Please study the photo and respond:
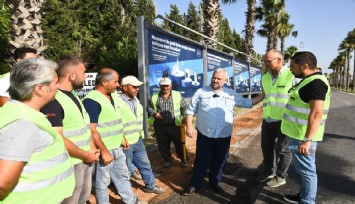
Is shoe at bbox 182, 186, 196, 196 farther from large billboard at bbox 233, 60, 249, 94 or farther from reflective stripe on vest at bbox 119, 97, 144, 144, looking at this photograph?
large billboard at bbox 233, 60, 249, 94

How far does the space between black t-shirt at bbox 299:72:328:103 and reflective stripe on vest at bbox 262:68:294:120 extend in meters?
1.10

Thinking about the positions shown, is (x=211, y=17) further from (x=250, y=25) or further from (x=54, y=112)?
(x=54, y=112)

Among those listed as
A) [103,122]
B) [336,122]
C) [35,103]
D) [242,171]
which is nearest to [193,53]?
[242,171]

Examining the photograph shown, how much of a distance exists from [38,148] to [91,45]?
23158 mm

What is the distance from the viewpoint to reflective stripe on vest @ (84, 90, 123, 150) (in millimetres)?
3173

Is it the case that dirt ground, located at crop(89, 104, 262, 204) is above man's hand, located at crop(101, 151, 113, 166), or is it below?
below

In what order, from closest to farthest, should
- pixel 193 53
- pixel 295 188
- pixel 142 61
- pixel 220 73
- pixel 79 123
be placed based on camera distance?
pixel 79 123
pixel 220 73
pixel 295 188
pixel 142 61
pixel 193 53

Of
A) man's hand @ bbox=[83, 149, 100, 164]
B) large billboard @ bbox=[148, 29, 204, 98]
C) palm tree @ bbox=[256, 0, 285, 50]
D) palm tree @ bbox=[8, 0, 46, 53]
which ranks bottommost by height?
man's hand @ bbox=[83, 149, 100, 164]

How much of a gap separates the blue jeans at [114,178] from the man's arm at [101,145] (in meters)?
0.14

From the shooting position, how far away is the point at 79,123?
2648 millimetres

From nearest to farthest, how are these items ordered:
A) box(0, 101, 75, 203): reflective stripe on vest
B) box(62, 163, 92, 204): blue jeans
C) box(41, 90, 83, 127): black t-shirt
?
box(0, 101, 75, 203): reflective stripe on vest
box(41, 90, 83, 127): black t-shirt
box(62, 163, 92, 204): blue jeans

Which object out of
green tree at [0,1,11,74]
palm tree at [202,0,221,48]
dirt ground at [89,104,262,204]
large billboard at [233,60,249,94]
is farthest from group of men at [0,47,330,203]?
green tree at [0,1,11,74]

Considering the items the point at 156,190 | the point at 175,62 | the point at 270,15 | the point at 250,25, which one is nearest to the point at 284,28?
the point at 270,15

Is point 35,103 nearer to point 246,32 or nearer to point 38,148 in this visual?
point 38,148
